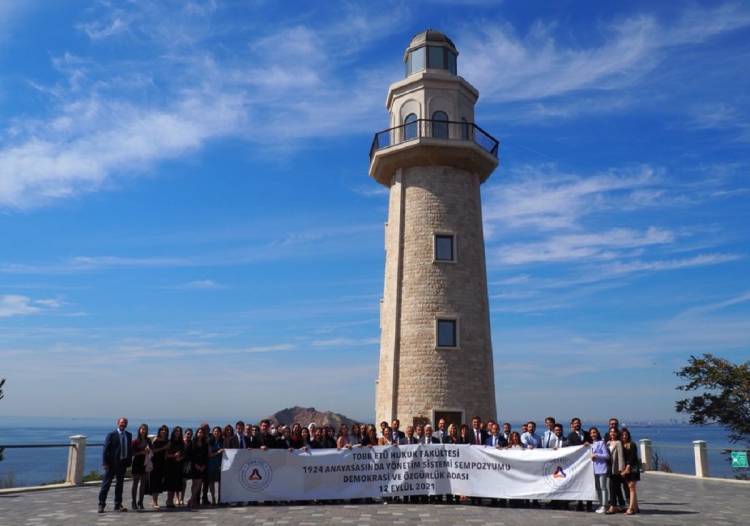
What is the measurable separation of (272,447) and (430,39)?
17.5 meters

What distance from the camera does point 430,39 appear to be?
2503 centimetres

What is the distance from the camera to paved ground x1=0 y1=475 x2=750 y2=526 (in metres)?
11.1

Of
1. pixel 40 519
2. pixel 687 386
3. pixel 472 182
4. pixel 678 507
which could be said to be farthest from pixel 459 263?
pixel 40 519

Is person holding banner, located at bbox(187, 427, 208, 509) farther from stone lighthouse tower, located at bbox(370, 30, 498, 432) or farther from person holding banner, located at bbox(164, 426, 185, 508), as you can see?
stone lighthouse tower, located at bbox(370, 30, 498, 432)

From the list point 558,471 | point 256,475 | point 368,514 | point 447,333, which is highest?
point 447,333

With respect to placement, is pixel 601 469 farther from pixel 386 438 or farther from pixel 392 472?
pixel 386 438

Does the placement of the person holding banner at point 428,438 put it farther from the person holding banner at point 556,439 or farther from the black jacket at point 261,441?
the black jacket at point 261,441

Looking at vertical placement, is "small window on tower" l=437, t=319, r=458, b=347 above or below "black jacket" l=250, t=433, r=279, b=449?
above

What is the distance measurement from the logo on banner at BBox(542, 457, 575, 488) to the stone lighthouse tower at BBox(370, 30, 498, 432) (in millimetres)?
8371

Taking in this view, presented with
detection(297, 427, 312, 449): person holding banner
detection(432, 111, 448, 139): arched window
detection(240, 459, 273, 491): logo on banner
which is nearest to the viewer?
detection(240, 459, 273, 491): logo on banner

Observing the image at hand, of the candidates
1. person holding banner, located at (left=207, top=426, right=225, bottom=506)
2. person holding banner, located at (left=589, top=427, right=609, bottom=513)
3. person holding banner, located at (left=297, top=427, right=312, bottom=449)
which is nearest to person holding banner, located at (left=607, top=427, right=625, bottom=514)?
person holding banner, located at (left=589, top=427, right=609, bottom=513)

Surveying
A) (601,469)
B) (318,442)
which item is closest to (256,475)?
(318,442)

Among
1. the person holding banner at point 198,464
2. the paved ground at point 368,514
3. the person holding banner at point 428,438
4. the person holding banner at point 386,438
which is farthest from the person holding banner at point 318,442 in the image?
the person holding banner at point 198,464

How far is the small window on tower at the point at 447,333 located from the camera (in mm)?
22141
